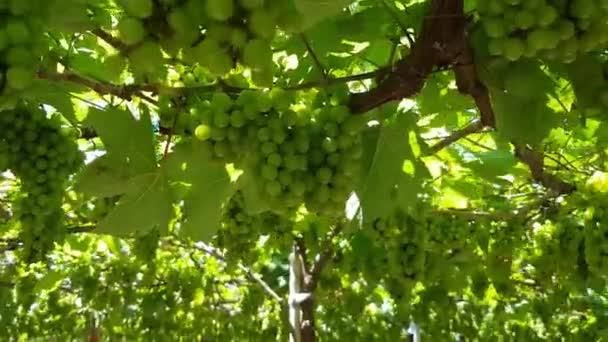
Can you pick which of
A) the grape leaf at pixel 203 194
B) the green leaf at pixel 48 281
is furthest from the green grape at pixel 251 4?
the green leaf at pixel 48 281

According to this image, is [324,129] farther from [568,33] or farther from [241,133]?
[568,33]

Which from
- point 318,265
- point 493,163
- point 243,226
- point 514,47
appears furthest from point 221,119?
point 318,265

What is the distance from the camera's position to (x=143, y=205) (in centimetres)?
171

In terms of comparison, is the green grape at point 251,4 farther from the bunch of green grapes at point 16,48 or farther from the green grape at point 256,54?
the bunch of green grapes at point 16,48

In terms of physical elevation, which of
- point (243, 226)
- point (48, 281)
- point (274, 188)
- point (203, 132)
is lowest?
point (274, 188)

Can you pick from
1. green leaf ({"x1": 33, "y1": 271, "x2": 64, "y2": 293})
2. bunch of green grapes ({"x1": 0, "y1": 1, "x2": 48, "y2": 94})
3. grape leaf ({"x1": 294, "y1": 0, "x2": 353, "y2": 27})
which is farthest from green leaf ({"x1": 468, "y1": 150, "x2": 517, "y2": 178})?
green leaf ({"x1": 33, "y1": 271, "x2": 64, "y2": 293})

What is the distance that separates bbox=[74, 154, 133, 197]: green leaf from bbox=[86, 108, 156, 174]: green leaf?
14mm

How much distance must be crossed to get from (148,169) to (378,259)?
235 centimetres

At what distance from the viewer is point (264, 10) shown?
94 centimetres

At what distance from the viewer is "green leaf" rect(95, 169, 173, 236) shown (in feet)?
5.58

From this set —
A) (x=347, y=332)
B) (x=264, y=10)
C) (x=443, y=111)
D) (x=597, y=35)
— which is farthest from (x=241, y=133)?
(x=347, y=332)

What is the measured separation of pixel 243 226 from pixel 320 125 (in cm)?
141

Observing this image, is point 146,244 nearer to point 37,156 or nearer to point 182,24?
point 37,156

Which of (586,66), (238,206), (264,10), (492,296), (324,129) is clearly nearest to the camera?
(264,10)
